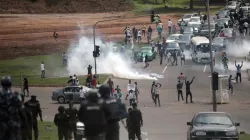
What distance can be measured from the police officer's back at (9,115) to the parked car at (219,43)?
5770 centimetres

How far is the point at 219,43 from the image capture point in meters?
73.2

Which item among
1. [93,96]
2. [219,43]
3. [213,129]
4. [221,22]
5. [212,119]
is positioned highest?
[221,22]

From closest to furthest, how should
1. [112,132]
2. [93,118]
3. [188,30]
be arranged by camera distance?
[93,118] < [112,132] < [188,30]

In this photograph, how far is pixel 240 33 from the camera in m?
81.7

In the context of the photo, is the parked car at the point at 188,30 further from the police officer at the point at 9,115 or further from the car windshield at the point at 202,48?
the police officer at the point at 9,115

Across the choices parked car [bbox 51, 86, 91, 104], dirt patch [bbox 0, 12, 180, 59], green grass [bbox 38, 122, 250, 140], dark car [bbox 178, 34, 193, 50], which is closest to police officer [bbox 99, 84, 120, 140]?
green grass [bbox 38, 122, 250, 140]

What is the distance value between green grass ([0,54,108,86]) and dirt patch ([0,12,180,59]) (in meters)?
3.29

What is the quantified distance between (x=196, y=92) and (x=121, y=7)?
6507 centimetres

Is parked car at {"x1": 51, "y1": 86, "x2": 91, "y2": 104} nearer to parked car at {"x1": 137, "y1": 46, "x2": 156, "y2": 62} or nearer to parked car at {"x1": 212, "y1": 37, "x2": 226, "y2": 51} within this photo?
parked car at {"x1": 137, "y1": 46, "x2": 156, "y2": 62}

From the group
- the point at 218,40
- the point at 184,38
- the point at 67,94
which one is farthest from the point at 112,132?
the point at 184,38

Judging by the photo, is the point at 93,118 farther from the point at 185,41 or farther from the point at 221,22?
the point at 221,22

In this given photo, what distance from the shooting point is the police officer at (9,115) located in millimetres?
15539

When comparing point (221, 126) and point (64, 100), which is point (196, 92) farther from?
point (221, 126)

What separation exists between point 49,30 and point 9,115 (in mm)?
82347
